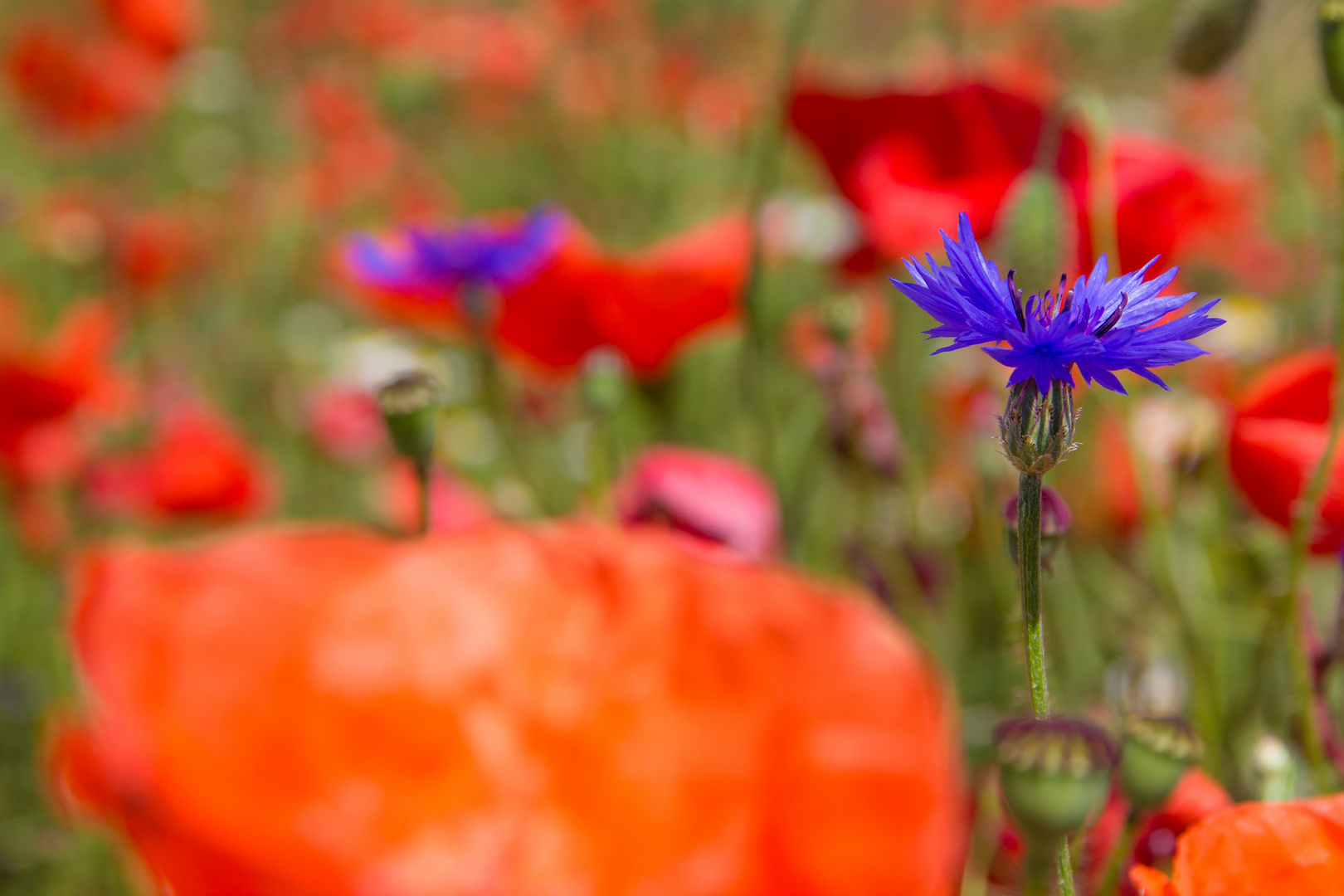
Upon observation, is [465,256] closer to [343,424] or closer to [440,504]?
[440,504]

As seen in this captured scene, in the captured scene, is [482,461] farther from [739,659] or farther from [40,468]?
[739,659]

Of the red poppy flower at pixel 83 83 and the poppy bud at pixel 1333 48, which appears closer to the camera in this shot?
the poppy bud at pixel 1333 48

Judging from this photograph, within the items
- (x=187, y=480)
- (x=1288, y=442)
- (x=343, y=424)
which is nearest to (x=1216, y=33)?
(x=1288, y=442)

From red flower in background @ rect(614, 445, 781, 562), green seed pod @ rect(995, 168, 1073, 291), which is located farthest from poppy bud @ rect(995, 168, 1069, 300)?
red flower in background @ rect(614, 445, 781, 562)

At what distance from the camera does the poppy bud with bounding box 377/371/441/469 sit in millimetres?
314

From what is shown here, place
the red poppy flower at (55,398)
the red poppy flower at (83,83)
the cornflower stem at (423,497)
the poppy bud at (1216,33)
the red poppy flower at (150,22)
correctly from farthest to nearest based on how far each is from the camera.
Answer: the red poppy flower at (83,83) < the red poppy flower at (150,22) < the red poppy flower at (55,398) < the poppy bud at (1216,33) < the cornflower stem at (423,497)

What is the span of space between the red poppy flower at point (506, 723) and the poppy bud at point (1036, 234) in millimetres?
194

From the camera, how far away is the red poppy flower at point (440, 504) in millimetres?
412

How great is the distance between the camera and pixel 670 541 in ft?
0.73

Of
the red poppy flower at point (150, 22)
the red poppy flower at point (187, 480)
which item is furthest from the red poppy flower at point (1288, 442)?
the red poppy flower at point (150, 22)

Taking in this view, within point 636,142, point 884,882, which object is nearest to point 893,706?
point 884,882

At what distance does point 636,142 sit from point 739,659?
6.42ft

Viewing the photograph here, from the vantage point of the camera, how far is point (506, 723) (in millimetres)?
206

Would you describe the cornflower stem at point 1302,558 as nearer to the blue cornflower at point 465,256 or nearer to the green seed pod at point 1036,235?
the green seed pod at point 1036,235
